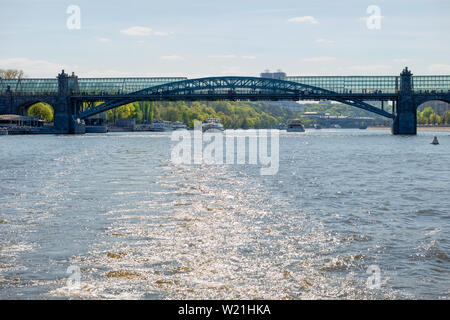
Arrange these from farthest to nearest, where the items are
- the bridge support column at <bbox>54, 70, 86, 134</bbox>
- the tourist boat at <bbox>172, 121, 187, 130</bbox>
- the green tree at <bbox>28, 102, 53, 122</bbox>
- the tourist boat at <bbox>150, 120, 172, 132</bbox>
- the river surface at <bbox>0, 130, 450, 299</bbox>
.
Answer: the tourist boat at <bbox>172, 121, 187, 130</bbox> → the tourist boat at <bbox>150, 120, 172, 132</bbox> → the green tree at <bbox>28, 102, 53, 122</bbox> → the bridge support column at <bbox>54, 70, 86, 134</bbox> → the river surface at <bbox>0, 130, 450, 299</bbox>

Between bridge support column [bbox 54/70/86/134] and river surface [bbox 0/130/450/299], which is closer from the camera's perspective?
river surface [bbox 0/130/450/299]

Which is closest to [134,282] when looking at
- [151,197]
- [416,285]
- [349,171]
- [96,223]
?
[416,285]

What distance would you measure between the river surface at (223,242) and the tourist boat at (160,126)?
510ft

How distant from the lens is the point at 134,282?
9.52 metres

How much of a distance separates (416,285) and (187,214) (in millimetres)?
8028

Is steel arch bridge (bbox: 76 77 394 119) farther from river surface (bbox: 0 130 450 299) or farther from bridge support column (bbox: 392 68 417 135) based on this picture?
river surface (bbox: 0 130 450 299)

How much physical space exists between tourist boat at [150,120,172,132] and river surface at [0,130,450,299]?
510 ft

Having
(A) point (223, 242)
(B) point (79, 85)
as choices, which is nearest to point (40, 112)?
(B) point (79, 85)

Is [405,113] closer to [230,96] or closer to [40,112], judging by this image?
[230,96]

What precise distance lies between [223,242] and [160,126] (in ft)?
555

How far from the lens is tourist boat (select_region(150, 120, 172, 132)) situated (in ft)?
587

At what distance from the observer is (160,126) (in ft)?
591

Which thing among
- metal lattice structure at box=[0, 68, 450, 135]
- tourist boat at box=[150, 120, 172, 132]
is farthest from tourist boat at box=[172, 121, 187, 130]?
metal lattice structure at box=[0, 68, 450, 135]
